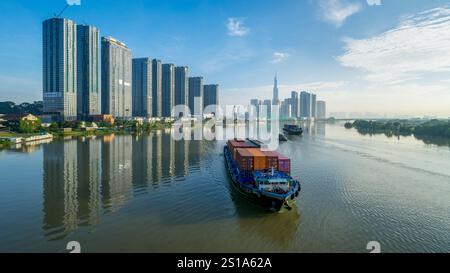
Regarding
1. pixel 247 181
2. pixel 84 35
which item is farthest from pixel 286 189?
pixel 84 35

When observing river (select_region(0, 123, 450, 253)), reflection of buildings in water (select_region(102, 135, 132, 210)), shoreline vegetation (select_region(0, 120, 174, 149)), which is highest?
shoreline vegetation (select_region(0, 120, 174, 149))

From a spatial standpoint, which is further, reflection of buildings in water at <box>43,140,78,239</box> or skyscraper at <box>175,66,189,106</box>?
skyscraper at <box>175,66,189,106</box>

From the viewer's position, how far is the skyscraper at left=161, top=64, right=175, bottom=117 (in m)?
113

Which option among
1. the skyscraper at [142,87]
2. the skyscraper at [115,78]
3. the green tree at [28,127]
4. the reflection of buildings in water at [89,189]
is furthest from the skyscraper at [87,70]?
the reflection of buildings in water at [89,189]

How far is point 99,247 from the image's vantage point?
8.94 metres

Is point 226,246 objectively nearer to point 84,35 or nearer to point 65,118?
point 65,118

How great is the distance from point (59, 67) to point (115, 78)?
1769 cm

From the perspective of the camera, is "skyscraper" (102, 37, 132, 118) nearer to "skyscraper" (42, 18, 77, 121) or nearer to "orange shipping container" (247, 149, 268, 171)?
"skyscraper" (42, 18, 77, 121)

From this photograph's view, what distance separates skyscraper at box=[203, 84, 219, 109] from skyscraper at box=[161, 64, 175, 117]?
2978 centimetres

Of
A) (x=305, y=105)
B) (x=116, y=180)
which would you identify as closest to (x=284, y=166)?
(x=116, y=180)

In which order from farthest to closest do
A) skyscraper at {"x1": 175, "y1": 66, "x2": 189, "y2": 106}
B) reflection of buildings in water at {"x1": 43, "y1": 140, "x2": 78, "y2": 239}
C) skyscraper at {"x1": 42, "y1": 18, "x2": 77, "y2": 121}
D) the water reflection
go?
skyscraper at {"x1": 175, "y1": 66, "x2": 189, "y2": 106}, skyscraper at {"x1": 42, "y1": 18, "x2": 77, "y2": 121}, the water reflection, reflection of buildings in water at {"x1": 43, "y1": 140, "x2": 78, "y2": 239}

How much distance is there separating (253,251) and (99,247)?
507 centimetres

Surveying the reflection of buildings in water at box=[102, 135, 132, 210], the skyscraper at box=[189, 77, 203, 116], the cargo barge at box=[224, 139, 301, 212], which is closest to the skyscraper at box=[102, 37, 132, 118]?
the skyscraper at box=[189, 77, 203, 116]
